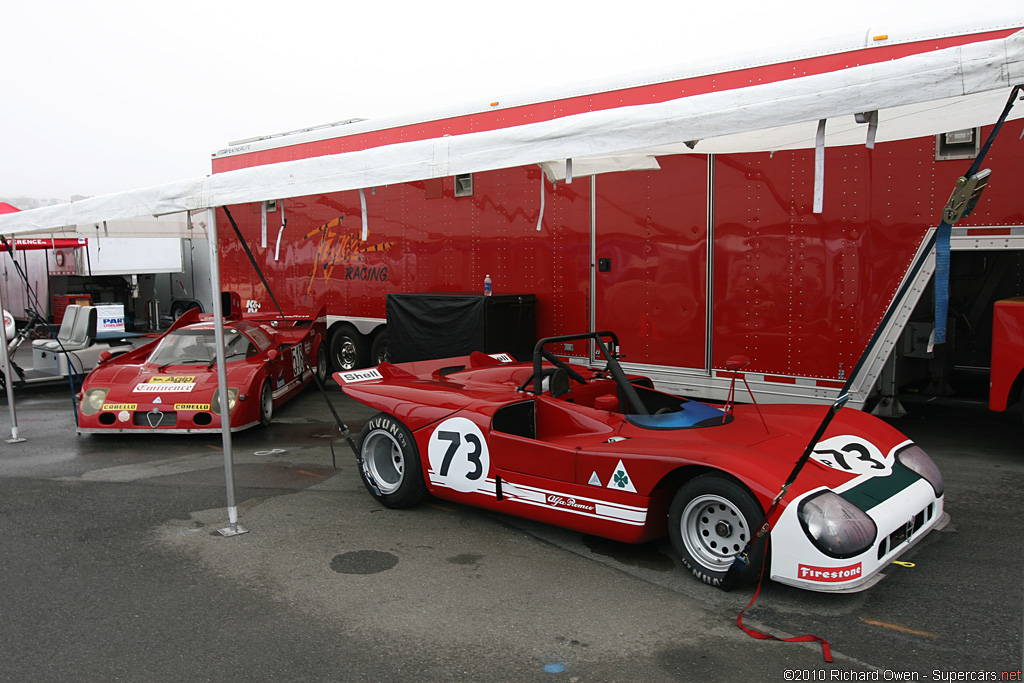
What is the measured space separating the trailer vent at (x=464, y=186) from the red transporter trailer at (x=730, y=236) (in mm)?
40

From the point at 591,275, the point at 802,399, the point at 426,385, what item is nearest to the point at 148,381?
the point at 426,385

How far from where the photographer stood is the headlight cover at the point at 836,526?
3.49 m

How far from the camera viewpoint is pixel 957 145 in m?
6.58

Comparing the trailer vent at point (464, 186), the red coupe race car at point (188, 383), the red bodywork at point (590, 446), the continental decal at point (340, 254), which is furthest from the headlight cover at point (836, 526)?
the continental decal at point (340, 254)

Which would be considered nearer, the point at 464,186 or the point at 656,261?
the point at 656,261

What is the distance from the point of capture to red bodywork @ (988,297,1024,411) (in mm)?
6316

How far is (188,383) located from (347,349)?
4.11 m

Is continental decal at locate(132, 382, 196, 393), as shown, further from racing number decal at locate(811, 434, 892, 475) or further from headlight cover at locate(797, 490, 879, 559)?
headlight cover at locate(797, 490, 879, 559)

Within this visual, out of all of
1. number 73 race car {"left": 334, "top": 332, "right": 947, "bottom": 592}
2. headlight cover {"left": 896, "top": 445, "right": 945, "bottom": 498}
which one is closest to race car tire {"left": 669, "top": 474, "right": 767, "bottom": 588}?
number 73 race car {"left": 334, "top": 332, "right": 947, "bottom": 592}

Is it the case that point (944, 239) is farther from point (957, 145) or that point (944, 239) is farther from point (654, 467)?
point (957, 145)

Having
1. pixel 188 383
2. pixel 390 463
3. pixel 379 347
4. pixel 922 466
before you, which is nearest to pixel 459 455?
pixel 390 463

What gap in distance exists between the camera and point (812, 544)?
352 centimetres

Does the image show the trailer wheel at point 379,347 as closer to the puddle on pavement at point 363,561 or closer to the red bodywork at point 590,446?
the red bodywork at point 590,446

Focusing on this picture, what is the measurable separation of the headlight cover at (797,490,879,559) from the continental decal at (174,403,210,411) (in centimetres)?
625
